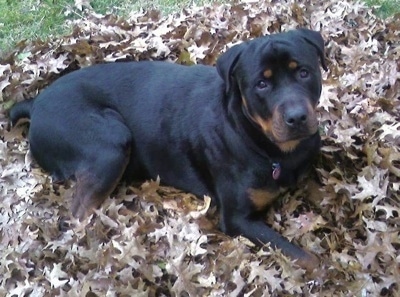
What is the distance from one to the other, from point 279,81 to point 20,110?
2460 mm

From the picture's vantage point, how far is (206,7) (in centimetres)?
723

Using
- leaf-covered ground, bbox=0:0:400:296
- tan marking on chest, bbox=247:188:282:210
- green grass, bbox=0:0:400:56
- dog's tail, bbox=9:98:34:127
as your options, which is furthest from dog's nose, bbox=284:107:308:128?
green grass, bbox=0:0:400:56

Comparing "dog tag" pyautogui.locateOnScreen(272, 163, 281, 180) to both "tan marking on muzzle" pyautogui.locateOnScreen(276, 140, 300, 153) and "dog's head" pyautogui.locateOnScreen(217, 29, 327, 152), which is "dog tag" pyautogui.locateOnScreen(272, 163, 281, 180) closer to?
"tan marking on muzzle" pyautogui.locateOnScreen(276, 140, 300, 153)

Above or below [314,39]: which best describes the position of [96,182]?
below

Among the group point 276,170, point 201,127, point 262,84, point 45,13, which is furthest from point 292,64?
point 45,13

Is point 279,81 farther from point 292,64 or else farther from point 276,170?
point 276,170

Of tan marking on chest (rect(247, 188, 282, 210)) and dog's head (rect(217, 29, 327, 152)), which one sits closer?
dog's head (rect(217, 29, 327, 152))

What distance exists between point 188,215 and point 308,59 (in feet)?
4.71

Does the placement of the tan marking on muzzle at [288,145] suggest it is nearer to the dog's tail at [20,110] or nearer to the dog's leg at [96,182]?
the dog's leg at [96,182]

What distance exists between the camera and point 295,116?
418cm

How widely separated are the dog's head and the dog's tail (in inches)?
77.8

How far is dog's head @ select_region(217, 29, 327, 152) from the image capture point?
4234mm

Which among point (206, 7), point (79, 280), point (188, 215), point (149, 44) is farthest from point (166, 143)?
point (206, 7)

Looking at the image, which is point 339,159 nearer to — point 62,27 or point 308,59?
point 308,59
